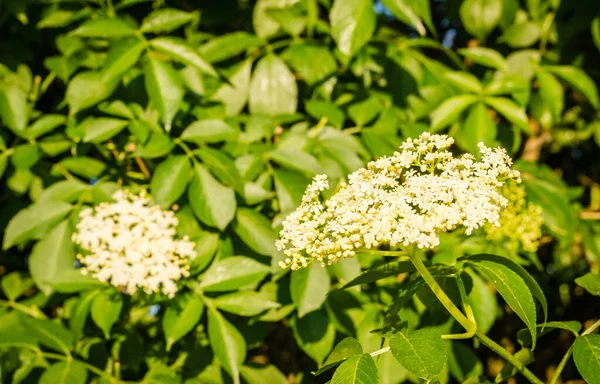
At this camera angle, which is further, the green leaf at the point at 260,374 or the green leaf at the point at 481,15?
the green leaf at the point at 481,15

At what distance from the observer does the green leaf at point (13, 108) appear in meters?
1.91

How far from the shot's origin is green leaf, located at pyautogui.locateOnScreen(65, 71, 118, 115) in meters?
1.81

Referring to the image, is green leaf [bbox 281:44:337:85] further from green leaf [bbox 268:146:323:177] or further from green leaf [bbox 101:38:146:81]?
green leaf [bbox 101:38:146:81]

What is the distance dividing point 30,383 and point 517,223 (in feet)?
5.26

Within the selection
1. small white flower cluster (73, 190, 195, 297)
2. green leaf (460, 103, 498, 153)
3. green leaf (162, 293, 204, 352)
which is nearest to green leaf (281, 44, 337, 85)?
green leaf (460, 103, 498, 153)

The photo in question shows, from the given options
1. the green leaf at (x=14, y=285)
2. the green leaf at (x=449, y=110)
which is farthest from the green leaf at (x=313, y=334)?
the green leaf at (x=14, y=285)

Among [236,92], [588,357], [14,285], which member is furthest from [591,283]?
[14,285]

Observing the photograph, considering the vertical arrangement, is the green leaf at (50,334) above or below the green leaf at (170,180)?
below

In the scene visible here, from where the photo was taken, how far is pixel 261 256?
179 cm

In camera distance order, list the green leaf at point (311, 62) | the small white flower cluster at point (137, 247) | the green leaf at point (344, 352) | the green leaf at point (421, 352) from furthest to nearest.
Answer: the green leaf at point (311, 62) → the small white flower cluster at point (137, 247) → the green leaf at point (344, 352) → the green leaf at point (421, 352)

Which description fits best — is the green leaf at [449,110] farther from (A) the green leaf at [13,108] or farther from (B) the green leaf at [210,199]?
(A) the green leaf at [13,108]

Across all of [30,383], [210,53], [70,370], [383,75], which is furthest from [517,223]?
[30,383]

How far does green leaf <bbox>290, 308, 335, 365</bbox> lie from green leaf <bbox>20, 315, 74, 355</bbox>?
66 centimetres

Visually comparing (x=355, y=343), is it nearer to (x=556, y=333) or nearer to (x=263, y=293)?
(x=263, y=293)
